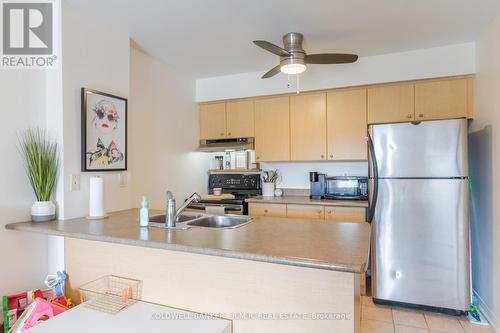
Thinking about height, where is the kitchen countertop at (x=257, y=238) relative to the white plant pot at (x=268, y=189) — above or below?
below

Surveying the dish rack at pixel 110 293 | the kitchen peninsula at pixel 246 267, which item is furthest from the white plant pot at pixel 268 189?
the dish rack at pixel 110 293

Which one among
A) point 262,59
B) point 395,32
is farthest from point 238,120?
point 395,32

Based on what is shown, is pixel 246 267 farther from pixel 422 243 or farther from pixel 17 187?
pixel 422 243

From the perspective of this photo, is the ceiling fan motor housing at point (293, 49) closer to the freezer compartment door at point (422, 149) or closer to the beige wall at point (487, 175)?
the freezer compartment door at point (422, 149)

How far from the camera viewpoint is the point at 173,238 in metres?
1.46

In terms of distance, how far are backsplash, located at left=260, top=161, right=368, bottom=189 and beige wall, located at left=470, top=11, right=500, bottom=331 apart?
1.07 m

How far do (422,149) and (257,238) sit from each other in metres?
1.91

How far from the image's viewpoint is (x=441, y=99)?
2.92 m

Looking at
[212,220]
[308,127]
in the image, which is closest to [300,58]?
[308,127]

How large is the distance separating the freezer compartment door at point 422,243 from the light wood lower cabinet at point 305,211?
582 mm

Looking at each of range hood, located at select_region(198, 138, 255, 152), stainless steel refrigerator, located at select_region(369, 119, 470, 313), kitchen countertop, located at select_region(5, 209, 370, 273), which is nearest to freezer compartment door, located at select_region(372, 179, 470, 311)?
stainless steel refrigerator, located at select_region(369, 119, 470, 313)

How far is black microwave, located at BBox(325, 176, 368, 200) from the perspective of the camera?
332cm

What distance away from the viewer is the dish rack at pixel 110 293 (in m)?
1.51

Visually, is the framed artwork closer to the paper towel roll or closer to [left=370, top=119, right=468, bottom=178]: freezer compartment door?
the paper towel roll
